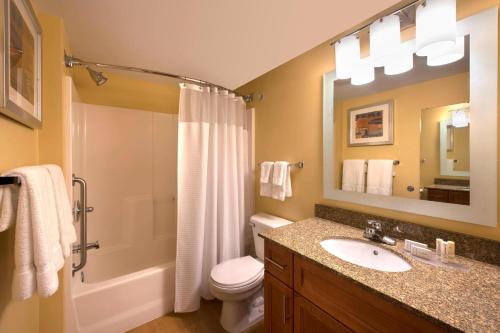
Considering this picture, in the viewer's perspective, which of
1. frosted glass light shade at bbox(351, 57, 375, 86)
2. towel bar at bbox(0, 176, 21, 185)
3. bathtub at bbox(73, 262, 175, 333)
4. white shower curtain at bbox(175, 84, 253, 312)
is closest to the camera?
towel bar at bbox(0, 176, 21, 185)

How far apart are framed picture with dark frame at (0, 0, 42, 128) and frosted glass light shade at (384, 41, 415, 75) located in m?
1.69

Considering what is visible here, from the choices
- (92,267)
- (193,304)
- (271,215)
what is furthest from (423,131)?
(92,267)

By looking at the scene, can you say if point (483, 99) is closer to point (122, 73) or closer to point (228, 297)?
point (228, 297)

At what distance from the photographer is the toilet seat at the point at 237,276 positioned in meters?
1.38

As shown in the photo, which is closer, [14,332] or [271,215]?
[14,332]

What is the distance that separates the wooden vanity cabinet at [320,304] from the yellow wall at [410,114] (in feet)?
2.27

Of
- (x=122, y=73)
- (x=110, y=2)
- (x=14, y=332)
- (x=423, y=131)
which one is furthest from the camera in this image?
(x=122, y=73)

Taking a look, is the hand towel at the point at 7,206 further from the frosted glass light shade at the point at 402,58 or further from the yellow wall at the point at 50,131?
the frosted glass light shade at the point at 402,58

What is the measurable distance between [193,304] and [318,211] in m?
1.29

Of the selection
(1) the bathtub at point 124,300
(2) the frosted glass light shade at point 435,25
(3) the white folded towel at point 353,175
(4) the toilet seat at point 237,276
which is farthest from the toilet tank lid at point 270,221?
(2) the frosted glass light shade at point 435,25

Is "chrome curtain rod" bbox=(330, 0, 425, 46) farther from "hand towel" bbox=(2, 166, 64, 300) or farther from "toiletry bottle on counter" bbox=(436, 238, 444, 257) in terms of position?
"hand towel" bbox=(2, 166, 64, 300)

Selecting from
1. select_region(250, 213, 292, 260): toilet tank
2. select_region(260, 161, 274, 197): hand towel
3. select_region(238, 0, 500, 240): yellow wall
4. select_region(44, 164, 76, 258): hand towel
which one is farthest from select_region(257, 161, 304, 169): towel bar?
select_region(44, 164, 76, 258): hand towel

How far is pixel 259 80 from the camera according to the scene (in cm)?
214

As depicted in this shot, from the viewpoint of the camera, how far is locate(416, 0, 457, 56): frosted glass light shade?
2.93ft
